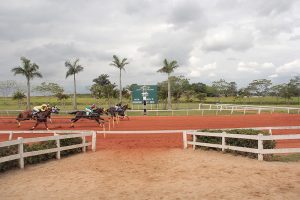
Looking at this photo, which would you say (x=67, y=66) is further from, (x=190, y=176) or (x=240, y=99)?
(x=240, y=99)

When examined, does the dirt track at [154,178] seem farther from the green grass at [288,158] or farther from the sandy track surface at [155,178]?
the green grass at [288,158]

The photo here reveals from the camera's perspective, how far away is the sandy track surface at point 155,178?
A: 27.3 ft

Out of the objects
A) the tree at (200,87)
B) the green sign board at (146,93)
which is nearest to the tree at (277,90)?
the tree at (200,87)

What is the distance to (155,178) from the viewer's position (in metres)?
9.96

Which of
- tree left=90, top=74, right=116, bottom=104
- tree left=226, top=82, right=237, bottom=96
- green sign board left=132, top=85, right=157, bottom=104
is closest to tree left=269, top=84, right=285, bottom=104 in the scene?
tree left=226, top=82, right=237, bottom=96

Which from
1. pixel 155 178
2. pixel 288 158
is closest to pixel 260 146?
pixel 288 158

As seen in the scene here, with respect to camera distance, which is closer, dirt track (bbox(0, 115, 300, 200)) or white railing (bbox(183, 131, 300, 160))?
dirt track (bbox(0, 115, 300, 200))

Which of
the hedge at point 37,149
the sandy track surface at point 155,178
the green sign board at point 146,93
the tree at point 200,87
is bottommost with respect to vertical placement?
the sandy track surface at point 155,178

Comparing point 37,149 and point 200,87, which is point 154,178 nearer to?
point 37,149

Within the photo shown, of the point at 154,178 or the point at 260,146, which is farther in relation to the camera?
the point at 260,146

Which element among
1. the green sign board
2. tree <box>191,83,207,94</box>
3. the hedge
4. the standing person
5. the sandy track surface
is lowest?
the sandy track surface

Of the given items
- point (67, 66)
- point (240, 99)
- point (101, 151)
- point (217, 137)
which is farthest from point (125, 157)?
point (240, 99)

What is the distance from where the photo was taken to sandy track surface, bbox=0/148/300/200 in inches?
328

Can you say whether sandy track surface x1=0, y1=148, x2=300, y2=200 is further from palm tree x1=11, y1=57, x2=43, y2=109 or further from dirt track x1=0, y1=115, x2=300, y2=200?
palm tree x1=11, y1=57, x2=43, y2=109
